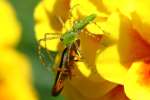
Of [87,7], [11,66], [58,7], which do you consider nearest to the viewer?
[87,7]

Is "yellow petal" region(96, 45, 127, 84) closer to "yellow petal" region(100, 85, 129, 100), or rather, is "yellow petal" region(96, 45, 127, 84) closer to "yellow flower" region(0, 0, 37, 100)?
"yellow petal" region(100, 85, 129, 100)

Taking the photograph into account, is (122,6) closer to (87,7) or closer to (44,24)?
(87,7)

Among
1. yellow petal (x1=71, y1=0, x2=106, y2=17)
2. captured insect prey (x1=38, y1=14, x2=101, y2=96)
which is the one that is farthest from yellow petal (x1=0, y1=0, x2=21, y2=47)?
yellow petal (x1=71, y1=0, x2=106, y2=17)

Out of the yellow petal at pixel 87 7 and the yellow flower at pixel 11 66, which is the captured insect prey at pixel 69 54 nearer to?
the yellow petal at pixel 87 7

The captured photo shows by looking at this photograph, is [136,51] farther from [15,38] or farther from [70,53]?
[15,38]

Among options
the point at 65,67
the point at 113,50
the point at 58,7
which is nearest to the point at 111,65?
the point at 113,50

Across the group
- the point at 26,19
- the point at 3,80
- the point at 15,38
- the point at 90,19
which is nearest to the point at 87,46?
the point at 90,19
